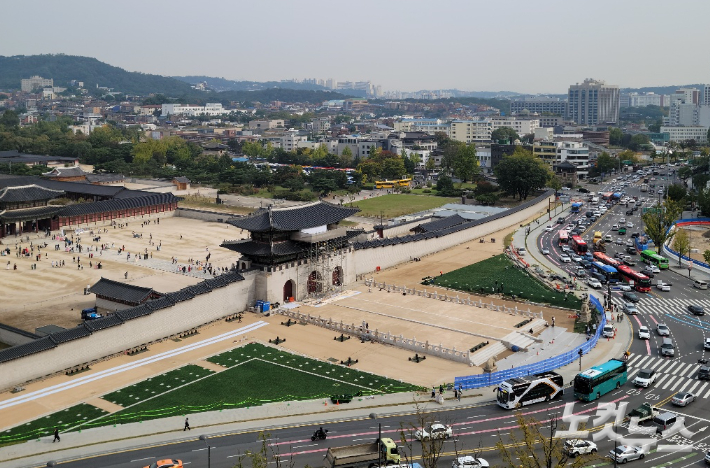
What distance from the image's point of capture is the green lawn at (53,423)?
3028cm

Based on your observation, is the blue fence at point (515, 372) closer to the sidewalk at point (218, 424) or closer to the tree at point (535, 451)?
the sidewalk at point (218, 424)

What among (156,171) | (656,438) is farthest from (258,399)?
(156,171)

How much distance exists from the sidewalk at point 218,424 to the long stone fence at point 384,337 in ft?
16.1

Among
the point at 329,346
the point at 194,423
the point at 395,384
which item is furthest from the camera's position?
the point at 329,346

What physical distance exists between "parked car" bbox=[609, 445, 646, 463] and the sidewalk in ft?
24.7

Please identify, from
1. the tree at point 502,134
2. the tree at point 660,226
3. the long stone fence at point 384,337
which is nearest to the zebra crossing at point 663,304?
the tree at point 660,226

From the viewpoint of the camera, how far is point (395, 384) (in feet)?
120

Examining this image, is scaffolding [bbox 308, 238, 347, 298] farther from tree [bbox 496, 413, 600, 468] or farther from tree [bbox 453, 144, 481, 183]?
tree [bbox 453, 144, 481, 183]

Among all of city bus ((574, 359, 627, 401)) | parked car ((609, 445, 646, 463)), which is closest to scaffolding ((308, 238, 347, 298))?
city bus ((574, 359, 627, 401))

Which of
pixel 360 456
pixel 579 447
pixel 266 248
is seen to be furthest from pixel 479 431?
pixel 266 248

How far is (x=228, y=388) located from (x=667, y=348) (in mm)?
25770

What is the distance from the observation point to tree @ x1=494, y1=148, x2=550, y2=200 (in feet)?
335

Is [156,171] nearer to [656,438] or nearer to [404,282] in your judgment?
[404,282]

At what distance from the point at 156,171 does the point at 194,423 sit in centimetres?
10865
